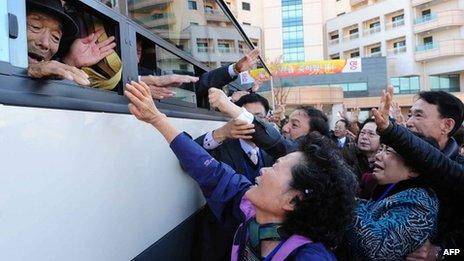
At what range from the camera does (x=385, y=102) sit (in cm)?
235

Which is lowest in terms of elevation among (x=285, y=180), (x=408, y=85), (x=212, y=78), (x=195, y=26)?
(x=285, y=180)

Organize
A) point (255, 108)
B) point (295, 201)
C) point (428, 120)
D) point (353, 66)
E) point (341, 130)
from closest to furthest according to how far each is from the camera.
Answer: point (295, 201) → point (428, 120) → point (255, 108) → point (341, 130) → point (353, 66)

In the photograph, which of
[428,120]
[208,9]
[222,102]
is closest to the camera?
[222,102]

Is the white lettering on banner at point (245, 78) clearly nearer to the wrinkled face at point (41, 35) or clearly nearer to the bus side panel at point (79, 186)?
the bus side panel at point (79, 186)

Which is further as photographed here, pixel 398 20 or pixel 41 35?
pixel 398 20

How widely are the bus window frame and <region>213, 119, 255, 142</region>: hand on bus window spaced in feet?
0.81

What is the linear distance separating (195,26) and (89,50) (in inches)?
53.2

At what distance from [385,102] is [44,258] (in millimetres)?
1905

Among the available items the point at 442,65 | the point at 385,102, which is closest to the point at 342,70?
the point at 442,65

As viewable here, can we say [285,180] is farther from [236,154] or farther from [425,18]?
[425,18]

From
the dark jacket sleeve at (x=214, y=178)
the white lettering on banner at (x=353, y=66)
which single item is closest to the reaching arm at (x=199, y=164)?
the dark jacket sleeve at (x=214, y=178)

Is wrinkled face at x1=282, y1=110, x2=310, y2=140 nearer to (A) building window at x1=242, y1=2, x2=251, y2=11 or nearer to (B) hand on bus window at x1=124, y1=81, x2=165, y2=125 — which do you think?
(B) hand on bus window at x1=124, y1=81, x2=165, y2=125

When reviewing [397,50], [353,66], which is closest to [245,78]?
[353,66]

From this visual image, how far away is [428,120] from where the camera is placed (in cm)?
282
